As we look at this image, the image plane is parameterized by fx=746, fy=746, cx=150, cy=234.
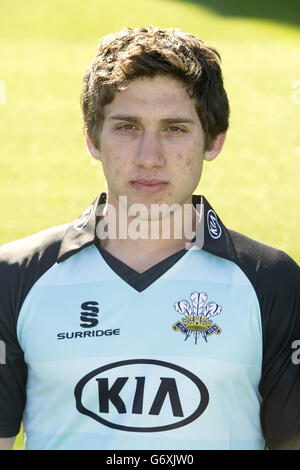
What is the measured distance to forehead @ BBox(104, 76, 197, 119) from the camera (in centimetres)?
173

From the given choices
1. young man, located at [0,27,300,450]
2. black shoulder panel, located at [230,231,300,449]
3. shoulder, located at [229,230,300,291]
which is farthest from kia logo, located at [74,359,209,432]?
shoulder, located at [229,230,300,291]

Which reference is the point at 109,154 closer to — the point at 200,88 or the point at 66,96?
the point at 200,88

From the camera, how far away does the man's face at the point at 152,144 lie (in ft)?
5.66

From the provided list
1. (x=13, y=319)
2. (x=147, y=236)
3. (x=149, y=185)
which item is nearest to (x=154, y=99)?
(x=149, y=185)

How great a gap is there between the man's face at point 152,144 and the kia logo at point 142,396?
0.39 meters

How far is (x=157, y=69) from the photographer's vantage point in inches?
69.3

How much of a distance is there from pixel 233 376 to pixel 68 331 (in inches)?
15.5

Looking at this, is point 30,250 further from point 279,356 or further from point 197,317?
point 279,356

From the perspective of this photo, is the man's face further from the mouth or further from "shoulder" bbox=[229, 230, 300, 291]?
"shoulder" bbox=[229, 230, 300, 291]

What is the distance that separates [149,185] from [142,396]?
480 mm

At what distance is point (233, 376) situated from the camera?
1.67m
